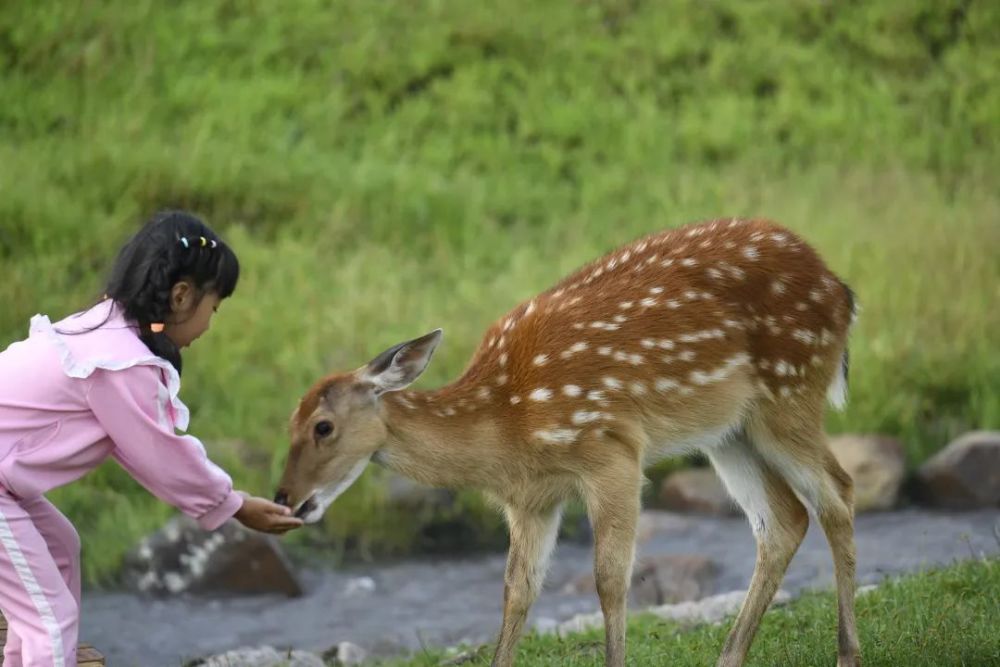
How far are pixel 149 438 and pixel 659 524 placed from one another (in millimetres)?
6282

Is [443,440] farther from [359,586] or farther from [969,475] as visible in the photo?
[969,475]

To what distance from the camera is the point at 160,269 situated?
15.5 ft

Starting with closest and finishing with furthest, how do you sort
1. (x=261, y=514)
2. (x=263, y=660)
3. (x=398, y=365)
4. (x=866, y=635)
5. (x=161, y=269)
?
(x=161, y=269) → (x=261, y=514) → (x=398, y=365) → (x=866, y=635) → (x=263, y=660)

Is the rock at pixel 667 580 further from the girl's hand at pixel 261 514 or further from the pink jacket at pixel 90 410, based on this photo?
the pink jacket at pixel 90 410

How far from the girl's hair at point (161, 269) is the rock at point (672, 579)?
5.08 m

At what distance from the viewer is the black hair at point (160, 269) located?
471 cm

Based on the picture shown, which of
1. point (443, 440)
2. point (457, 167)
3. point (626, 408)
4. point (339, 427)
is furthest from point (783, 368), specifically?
point (457, 167)

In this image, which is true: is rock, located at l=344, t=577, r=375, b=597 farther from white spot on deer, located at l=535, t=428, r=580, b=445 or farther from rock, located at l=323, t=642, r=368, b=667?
white spot on deer, located at l=535, t=428, r=580, b=445

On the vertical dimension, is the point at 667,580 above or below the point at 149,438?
below

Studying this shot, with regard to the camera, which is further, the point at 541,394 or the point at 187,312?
the point at 541,394

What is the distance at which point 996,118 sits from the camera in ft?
52.4

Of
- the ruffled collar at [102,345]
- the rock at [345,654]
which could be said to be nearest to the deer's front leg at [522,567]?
the ruffled collar at [102,345]

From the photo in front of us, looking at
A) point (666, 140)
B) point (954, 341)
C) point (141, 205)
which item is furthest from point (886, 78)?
point (141, 205)

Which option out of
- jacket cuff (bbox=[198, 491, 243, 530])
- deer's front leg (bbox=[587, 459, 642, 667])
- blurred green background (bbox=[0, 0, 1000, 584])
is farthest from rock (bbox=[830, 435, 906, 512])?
jacket cuff (bbox=[198, 491, 243, 530])
